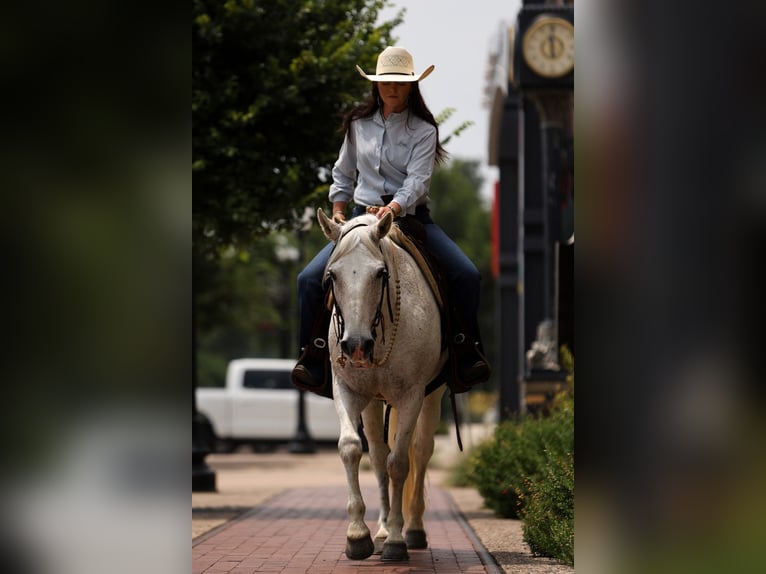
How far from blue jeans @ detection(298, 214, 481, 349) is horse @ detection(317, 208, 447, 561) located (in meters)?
0.26

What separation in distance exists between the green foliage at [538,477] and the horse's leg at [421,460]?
2.59ft

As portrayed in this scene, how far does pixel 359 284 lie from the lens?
8.04m

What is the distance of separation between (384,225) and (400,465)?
1749 mm

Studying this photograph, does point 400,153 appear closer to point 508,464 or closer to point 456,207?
point 508,464

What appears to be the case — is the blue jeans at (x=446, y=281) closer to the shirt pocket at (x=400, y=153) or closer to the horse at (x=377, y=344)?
the horse at (x=377, y=344)

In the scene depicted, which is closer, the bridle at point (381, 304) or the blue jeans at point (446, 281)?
the bridle at point (381, 304)

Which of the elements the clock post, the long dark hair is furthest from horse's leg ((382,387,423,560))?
the clock post

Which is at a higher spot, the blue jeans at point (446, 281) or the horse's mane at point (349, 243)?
the horse's mane at point (349, 243)

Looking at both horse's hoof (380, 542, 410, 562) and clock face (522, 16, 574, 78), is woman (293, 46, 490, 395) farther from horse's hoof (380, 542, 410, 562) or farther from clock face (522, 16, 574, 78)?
clock face (522, 16, 574, 78)

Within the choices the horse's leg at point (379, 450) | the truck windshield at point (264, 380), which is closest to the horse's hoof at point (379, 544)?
the horse's leg at point (379, 450)

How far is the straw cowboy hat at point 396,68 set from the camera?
9312 millimetres

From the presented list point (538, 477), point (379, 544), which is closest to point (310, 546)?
point (379, 544)
